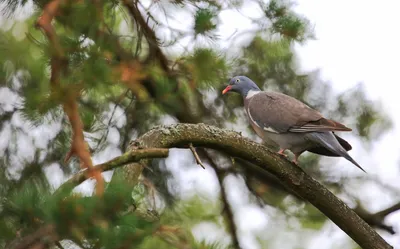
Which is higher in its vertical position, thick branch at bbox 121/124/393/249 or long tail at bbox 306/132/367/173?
long tail at bbox 306/132/367/173

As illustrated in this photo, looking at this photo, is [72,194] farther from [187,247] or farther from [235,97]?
[235,97]

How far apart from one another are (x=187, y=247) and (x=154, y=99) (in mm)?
1756

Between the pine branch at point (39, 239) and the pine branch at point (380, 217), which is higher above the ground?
the pine branch at point (380, 217)

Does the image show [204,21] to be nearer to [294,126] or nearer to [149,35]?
[149,35]

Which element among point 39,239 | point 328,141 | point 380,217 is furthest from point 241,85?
point 39,239

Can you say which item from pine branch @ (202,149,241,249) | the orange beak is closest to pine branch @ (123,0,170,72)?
the orange beak

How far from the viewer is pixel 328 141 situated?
365 centimetres

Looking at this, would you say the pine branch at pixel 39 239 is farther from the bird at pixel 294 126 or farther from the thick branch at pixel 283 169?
the bird at pixel 294 126

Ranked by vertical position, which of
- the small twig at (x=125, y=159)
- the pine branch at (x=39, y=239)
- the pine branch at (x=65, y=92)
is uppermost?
the pine branch at (x=65, y=92)

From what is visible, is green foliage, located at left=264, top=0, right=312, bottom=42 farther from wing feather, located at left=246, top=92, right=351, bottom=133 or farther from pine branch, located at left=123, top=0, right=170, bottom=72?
pine branch, located at left=123, top=0, right=170, bottom=72

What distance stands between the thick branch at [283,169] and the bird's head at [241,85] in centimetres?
107

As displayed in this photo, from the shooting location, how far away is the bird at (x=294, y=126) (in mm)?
3660

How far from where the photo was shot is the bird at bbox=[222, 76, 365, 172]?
366 centimetres

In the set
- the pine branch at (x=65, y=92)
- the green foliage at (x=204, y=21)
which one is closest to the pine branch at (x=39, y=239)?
the pine branch at (x=65, y=92)
